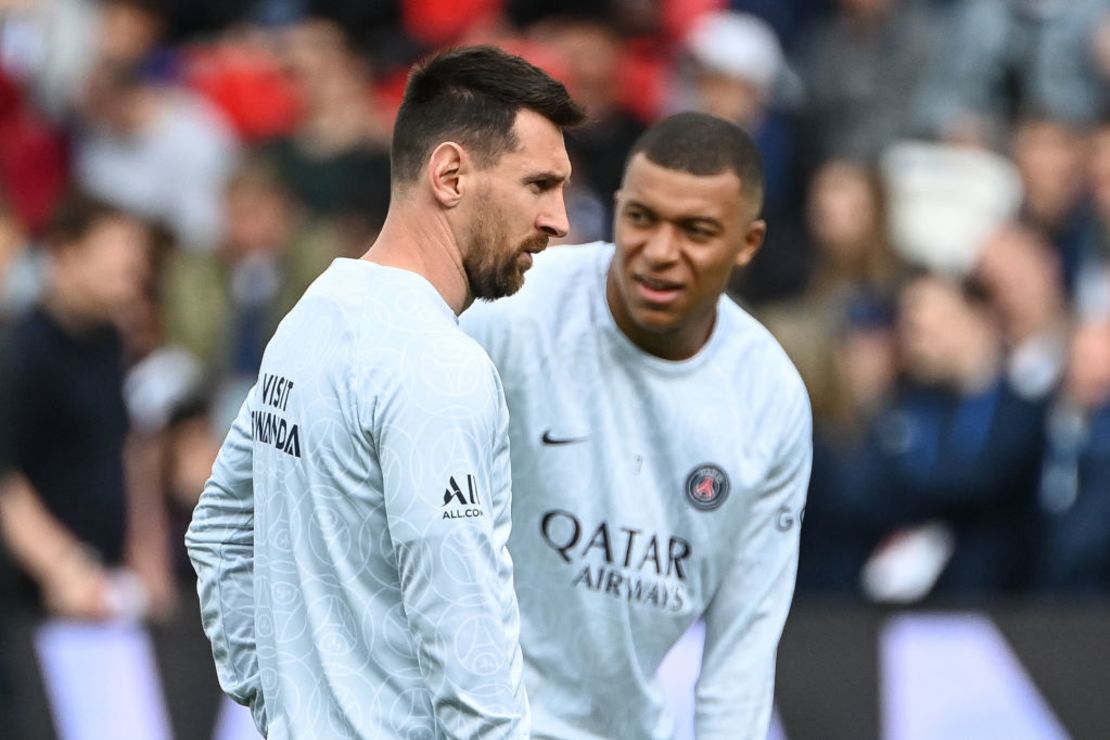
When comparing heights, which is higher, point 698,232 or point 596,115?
point 596,115

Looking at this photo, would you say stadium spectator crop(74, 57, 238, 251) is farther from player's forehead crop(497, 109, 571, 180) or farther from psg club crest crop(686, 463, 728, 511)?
player's forehead crop(497, 109, 571, 180)

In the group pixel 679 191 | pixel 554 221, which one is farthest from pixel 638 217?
pixel 554 221

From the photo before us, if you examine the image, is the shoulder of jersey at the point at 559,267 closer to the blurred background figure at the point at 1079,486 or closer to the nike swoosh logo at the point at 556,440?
the nike swoosh logo at the point at 556,440

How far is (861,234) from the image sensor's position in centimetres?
903

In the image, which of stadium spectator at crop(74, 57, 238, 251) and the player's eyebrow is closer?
the player's eyebrow

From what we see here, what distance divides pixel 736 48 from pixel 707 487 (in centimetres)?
545

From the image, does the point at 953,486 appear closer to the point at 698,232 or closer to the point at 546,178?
the point at 698,232

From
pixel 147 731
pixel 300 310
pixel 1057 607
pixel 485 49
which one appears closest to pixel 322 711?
pixel 300 310

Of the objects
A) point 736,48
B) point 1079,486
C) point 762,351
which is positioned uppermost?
point 736,48

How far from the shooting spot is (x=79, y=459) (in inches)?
305

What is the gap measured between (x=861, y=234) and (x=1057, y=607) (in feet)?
7.28

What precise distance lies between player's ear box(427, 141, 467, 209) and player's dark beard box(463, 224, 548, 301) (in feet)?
0.28

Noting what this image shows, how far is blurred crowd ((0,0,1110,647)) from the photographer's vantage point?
7.88 m

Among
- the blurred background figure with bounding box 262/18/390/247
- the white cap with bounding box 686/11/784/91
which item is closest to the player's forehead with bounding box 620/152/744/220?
the blurred background figure with bounding box 262/18/390/247
